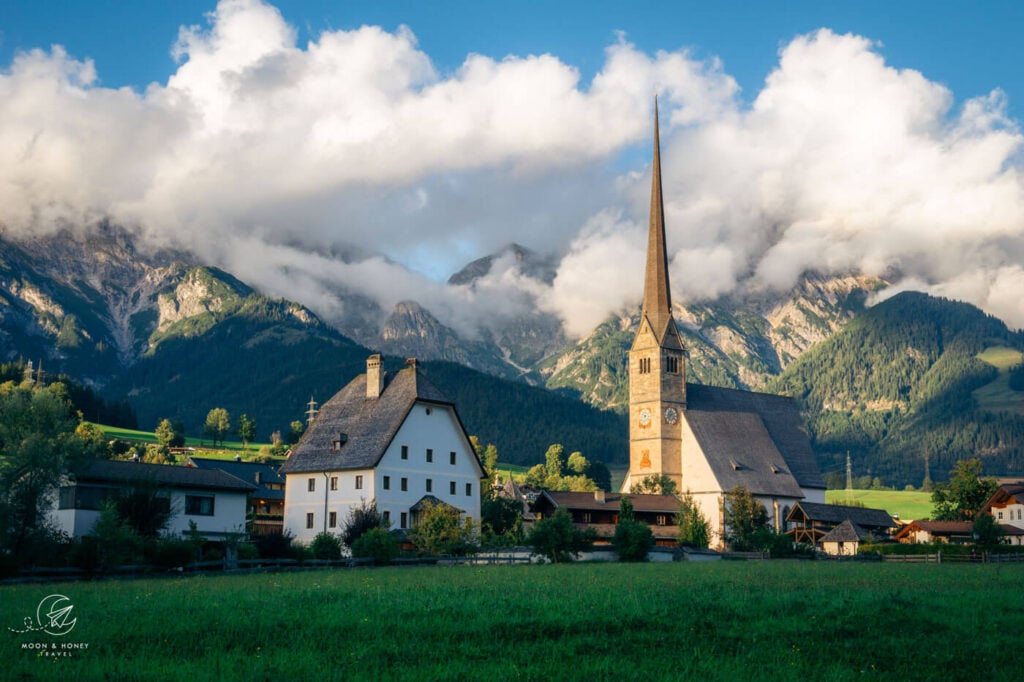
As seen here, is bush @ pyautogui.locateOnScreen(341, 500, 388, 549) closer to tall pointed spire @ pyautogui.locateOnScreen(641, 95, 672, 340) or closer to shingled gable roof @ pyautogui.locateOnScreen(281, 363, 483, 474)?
shingled gable roof @ pyautogui.locateOnScreen(281, 363, 483, 474)

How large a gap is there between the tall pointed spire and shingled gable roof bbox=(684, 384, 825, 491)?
32.4 feet

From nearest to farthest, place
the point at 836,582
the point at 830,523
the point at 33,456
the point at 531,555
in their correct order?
the point at 836,582
the point at 33,456
the point at 531,555
the point at 830,523

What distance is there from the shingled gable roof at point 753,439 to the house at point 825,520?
224 inches

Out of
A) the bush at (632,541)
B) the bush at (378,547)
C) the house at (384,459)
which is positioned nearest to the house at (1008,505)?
the house at (384,459)

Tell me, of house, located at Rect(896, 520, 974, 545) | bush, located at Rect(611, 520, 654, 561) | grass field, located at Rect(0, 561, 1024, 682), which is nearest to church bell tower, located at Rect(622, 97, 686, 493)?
house, located at Rect(896, 520, 974, 545)

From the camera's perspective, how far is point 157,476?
72.6m

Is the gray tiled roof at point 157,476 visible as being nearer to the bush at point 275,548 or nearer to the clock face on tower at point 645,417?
the bush at point 275,548

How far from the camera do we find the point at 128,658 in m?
25.0

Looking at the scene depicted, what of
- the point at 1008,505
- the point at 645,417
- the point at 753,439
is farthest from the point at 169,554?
the point at 1008,505

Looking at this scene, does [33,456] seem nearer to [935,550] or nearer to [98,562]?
[98,562]

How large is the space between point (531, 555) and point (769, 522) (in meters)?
61.5

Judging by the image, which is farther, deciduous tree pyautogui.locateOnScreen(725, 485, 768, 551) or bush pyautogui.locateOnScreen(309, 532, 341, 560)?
deciduous tree pyautogui.locateOnScreen(725, 485, 768, 551)

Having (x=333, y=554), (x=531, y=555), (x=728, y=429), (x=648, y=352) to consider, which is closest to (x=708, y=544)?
(x=728, y=429)

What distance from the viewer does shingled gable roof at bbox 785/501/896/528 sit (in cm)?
11706
